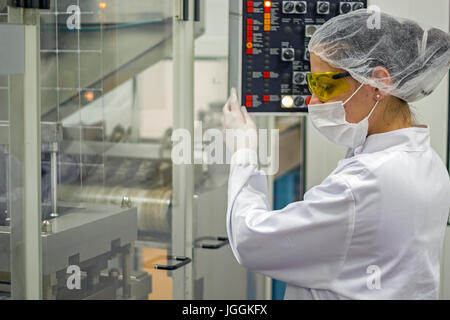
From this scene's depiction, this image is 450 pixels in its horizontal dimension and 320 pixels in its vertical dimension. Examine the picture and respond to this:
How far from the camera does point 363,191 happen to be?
1.17 m

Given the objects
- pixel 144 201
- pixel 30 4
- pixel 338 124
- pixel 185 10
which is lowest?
pixel 144 201

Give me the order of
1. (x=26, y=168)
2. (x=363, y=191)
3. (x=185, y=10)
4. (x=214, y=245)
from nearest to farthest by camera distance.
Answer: (x=363, y=191)
(x=26, y=168)
(x=185, y=10)
(x=214, y=245)

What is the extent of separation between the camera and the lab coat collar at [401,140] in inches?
49.8

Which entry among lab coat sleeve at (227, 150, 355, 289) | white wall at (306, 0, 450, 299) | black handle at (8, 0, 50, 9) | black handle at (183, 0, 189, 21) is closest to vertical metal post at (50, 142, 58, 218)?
black handle at (8, 0, 50, 9)

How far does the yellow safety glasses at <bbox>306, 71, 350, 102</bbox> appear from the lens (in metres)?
1.31

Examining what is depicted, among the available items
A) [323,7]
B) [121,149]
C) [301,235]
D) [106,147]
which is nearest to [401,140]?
[301,235]

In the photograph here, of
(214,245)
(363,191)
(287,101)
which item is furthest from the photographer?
(214,245)

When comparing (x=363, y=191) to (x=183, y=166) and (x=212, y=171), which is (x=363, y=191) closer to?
(x=183, y=166)

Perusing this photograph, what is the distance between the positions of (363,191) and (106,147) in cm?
86

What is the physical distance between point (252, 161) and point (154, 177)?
755mm

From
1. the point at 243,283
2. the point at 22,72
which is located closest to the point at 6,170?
the point at 22,72

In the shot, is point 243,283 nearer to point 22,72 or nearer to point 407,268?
point 407,268

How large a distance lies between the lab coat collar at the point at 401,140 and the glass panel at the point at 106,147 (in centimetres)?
71

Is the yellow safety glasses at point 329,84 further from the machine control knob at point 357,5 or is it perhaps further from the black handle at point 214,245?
the black handle at point 214,245
